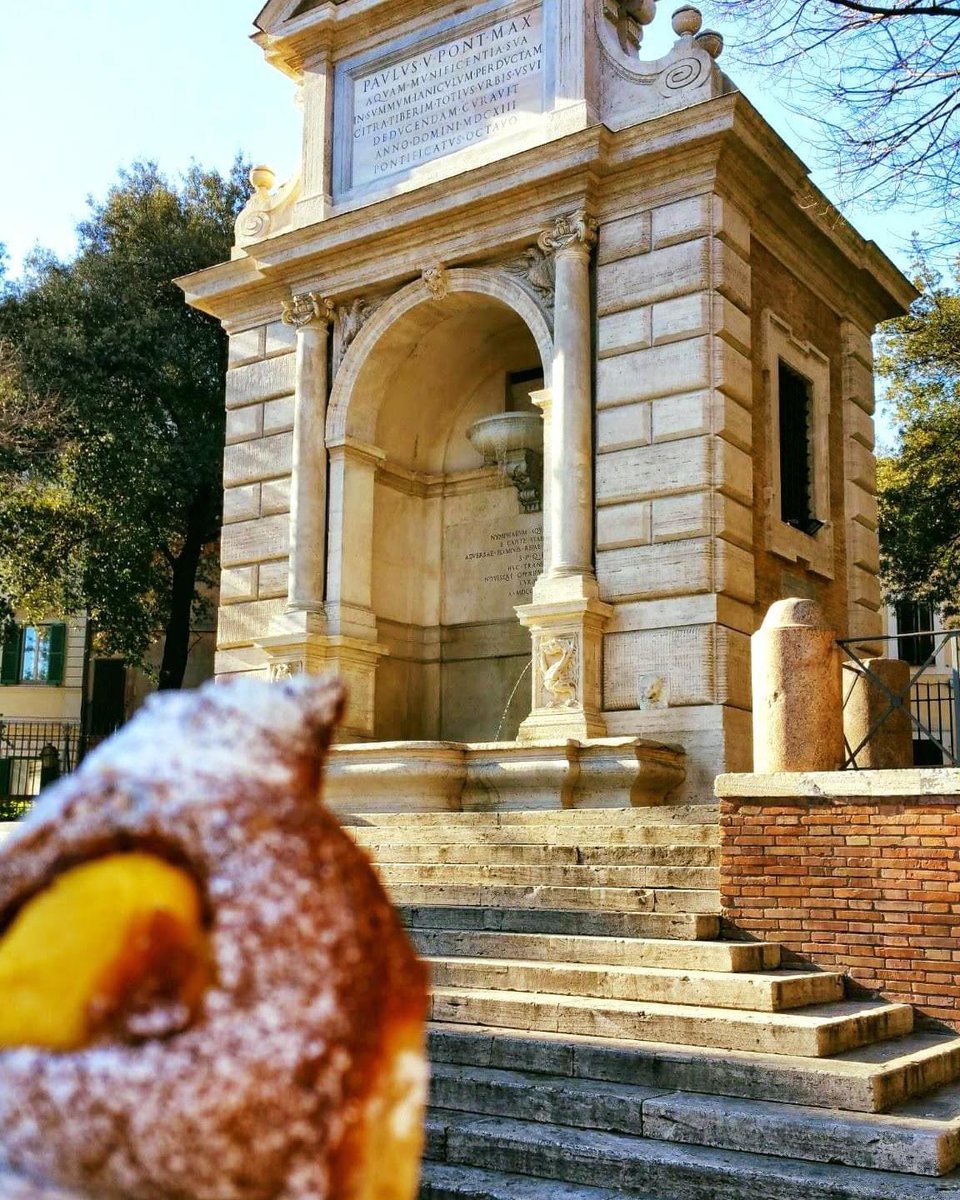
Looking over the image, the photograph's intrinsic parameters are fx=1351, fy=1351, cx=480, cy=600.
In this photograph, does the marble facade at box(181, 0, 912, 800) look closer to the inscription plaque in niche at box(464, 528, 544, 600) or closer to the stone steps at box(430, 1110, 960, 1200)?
the inscription plaque in niche at box(464, 528, 544, 600)

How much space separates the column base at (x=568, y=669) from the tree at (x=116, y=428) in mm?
11960

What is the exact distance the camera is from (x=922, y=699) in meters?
27.4

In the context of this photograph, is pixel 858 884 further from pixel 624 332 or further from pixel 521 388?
pixel 521 388

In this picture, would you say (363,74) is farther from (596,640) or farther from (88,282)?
(88,282)

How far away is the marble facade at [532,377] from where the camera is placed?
12.3m

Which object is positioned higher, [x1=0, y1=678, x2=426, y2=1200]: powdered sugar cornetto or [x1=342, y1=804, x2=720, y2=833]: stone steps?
[x1=342, y1=804, x2=720, y2=833]: stone steps

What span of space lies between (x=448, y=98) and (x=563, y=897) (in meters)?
9.57

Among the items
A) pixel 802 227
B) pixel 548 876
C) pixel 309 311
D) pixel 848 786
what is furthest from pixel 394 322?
pixel 848 786

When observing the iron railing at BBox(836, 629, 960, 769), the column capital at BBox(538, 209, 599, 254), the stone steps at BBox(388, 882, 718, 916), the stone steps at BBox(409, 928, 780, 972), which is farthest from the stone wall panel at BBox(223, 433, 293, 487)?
the stone steps at BBox(409, 928, 780, 972)

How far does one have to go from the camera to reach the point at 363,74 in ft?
50.8

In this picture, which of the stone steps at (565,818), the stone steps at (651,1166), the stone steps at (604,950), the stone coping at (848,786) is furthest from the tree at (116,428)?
the stone steps at (651,1166)

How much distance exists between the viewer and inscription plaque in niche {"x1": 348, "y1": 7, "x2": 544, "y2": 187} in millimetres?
13914

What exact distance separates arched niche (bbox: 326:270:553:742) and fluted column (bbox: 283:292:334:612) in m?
0.14

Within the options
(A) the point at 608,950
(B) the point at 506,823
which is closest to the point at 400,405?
(B) the point at 506,823
